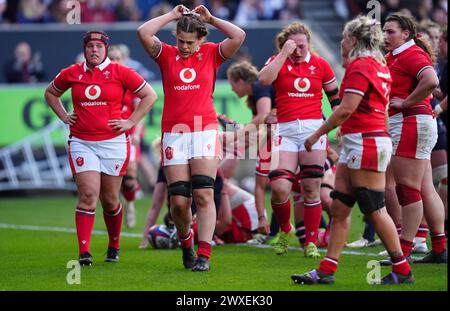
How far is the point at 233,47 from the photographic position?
9.32m

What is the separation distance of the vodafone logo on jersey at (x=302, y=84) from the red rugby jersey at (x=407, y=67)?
1154 millimetres

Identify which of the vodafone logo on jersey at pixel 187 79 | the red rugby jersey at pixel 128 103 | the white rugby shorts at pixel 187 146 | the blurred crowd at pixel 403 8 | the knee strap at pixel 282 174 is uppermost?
the blurred crowd at pixel 403 8

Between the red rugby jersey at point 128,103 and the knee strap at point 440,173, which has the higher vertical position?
the red rugby jersey at point 128,103

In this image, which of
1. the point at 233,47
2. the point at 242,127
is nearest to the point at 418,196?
the point at 233,47

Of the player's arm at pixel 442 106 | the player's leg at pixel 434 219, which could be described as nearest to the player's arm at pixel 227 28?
the player's leg at pixel 434 219

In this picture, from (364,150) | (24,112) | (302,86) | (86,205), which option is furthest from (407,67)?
(24,112)

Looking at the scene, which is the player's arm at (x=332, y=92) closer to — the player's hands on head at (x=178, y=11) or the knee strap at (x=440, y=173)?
the knee strap at (x=440, y=173)

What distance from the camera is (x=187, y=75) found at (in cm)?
934

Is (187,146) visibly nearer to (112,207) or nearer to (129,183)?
(112,207)

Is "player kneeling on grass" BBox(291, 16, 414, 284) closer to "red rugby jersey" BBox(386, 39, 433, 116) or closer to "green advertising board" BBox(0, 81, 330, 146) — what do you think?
"red rugby jersey" BBox(386, 39, 433, 116)

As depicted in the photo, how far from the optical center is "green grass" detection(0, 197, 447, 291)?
27.2 feet

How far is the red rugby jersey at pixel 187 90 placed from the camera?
30.6ft

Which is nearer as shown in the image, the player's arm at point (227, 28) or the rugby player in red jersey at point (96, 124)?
the player's arm at point (227, 28)
